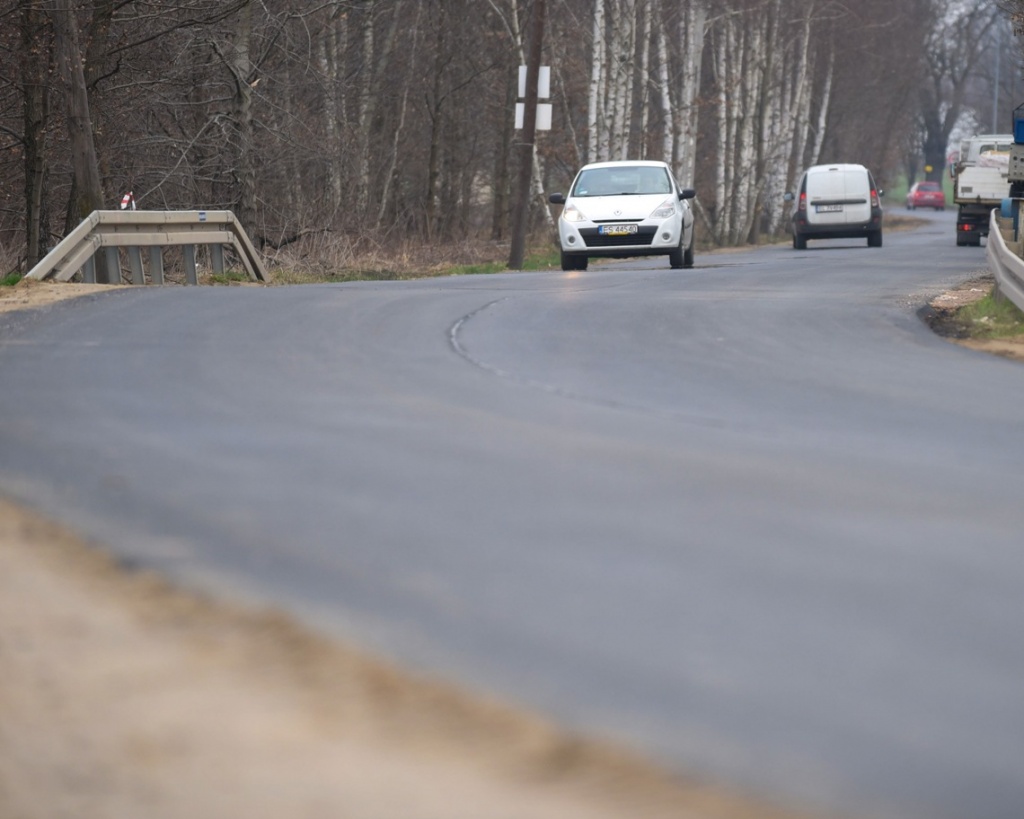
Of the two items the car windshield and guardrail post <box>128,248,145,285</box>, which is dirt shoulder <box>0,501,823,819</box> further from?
the car windshield

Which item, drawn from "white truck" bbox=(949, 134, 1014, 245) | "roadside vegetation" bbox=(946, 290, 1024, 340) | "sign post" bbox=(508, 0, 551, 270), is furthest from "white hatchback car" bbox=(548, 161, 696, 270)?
"white truck" bbox=(949, 134, 1014, 245)

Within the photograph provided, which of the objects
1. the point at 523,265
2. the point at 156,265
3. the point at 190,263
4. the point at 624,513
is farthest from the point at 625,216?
the point at 624,513

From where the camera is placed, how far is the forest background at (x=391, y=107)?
2609 centimetres

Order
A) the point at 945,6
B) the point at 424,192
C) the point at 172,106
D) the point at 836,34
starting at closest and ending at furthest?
the point at 172,106, the point at 424,192, the point at 836,34, the point at 945,6

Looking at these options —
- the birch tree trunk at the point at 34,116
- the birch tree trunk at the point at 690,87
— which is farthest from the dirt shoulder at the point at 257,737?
the birch tree trunk at the point at 690,87

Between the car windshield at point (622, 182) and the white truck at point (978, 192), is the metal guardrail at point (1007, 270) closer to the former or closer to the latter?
the car windshield at point (622, 182)

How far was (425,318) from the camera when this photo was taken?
13.5m

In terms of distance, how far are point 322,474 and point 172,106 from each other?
22.8 metres

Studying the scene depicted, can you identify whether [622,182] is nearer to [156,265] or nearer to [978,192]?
[156,265]

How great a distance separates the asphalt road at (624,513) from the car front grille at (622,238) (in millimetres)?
13070

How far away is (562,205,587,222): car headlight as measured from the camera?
25547mm

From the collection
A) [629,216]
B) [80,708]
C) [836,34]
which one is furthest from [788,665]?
[836,34]

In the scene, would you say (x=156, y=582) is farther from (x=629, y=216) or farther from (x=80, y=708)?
(x=629, y=216)

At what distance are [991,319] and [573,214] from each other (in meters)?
12.6
